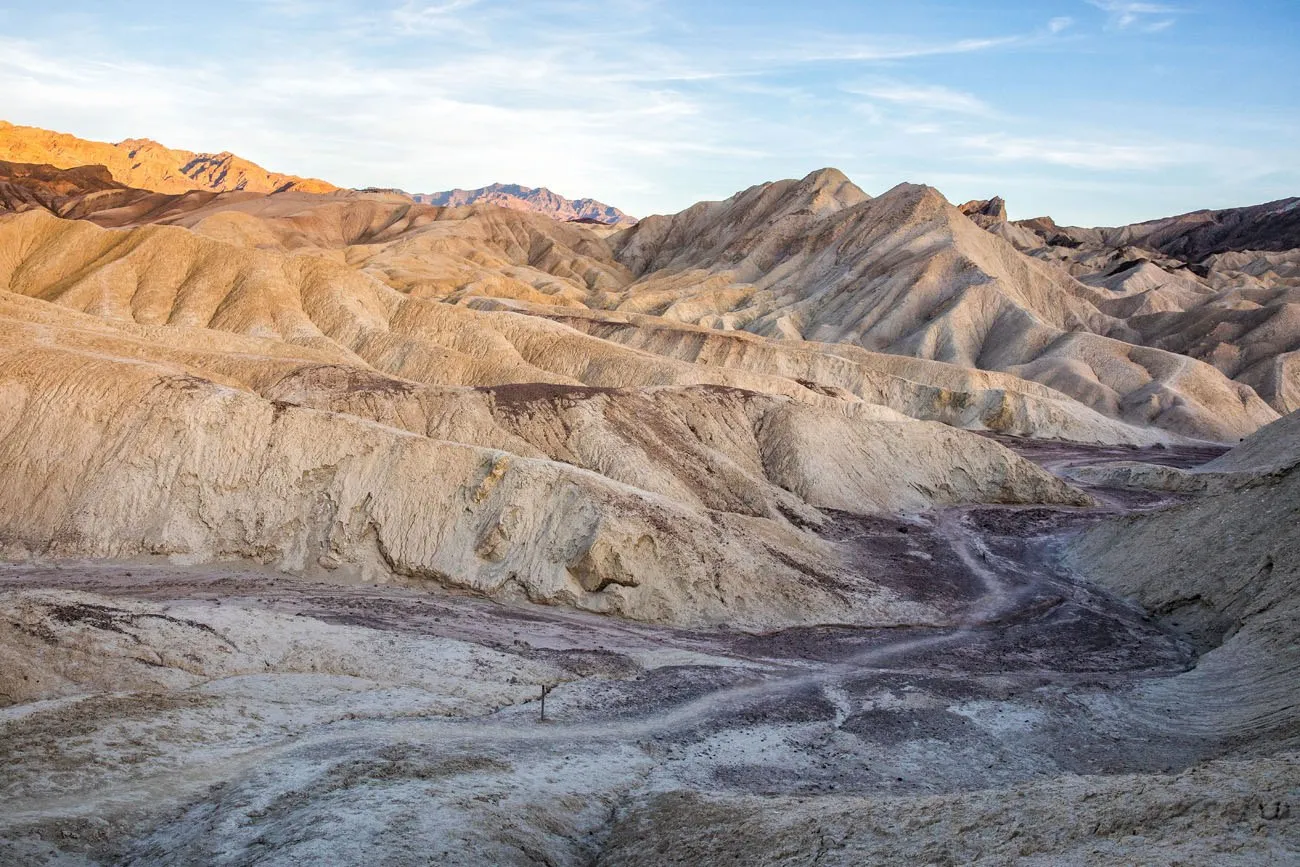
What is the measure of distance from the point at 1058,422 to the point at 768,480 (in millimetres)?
36696

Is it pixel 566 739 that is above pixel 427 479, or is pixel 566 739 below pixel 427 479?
below

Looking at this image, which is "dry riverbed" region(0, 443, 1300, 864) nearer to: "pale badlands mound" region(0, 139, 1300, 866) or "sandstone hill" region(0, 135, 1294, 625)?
"pale badlands mound" region(0, 139, 1300, 866)

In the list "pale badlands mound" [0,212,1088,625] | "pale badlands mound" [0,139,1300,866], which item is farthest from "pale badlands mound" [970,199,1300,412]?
"pale badlands mound" [0,212,1088,625]

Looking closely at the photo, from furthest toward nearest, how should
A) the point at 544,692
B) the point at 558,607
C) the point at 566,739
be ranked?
1. the point at 558,607
2. the point at 544,692
3. the point at 566,739

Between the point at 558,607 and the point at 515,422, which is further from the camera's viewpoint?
the point at 515,422

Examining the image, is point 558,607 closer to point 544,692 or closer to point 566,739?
point 544,692

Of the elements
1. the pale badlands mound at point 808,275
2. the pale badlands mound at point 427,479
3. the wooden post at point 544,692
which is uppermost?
the pale badlands mound at point 808,275

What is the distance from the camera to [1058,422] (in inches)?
2729

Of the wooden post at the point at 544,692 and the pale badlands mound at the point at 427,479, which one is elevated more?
the pale badlands mound at the point at 427,479

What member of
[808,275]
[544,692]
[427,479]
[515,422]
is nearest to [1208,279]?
[808,275]

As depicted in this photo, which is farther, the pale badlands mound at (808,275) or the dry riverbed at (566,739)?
the pale badlands mound at (808,275)

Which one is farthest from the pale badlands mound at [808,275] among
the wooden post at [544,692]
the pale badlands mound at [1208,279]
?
the wooden post at [544,692]

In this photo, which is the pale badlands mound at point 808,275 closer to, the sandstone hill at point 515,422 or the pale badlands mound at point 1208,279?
the sandstone hill at point 515,422

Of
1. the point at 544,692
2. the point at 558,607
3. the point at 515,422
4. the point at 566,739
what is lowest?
the point at 558,607
